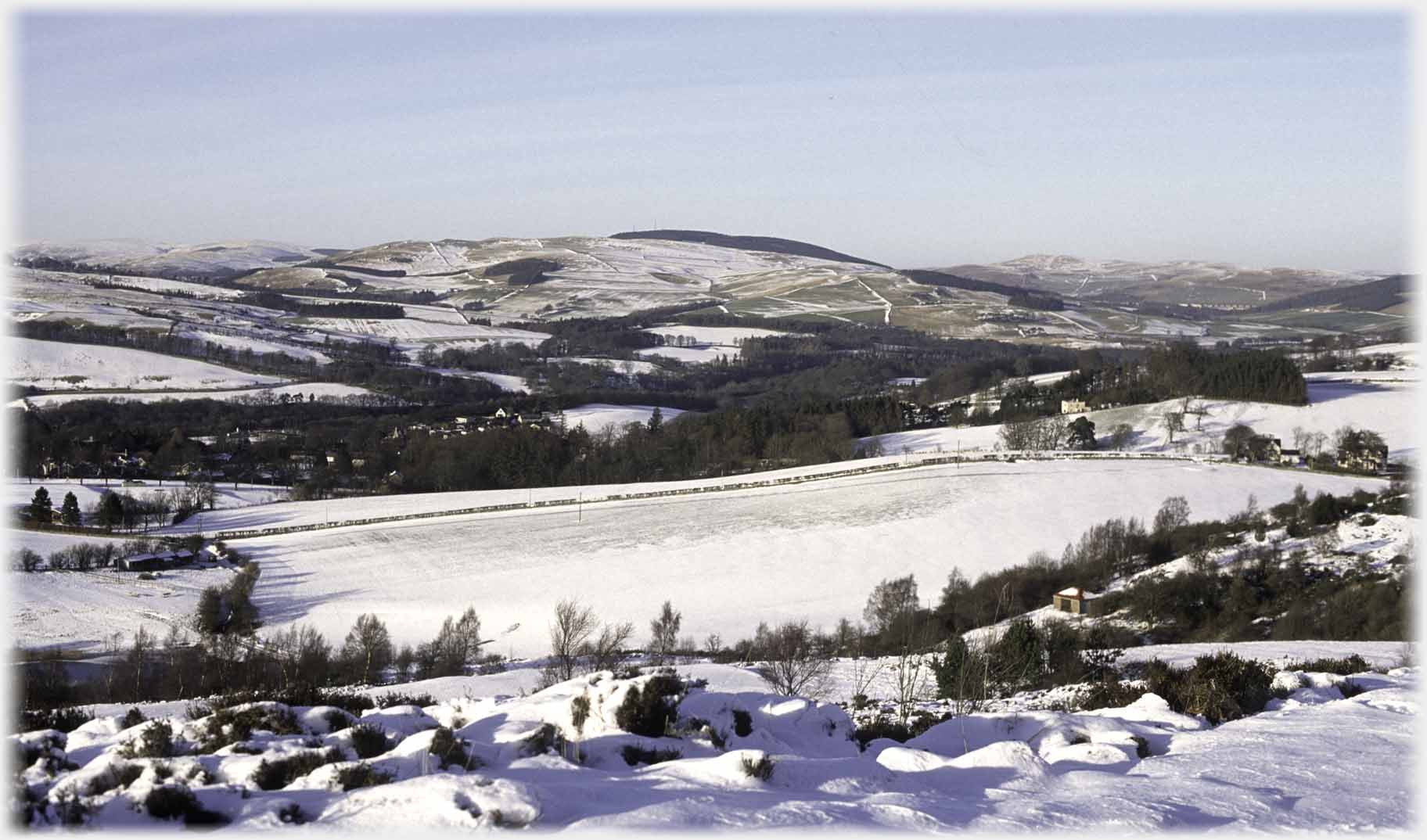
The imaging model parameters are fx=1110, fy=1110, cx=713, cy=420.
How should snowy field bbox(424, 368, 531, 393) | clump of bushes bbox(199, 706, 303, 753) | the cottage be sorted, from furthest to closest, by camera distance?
snowy field bbox(424, 368, 531, 393)
the cottage
clump of bushes bbox(199, 706, 303, 753)

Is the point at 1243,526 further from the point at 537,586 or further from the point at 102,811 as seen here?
the point at 102,811

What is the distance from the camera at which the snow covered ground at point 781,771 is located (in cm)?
640

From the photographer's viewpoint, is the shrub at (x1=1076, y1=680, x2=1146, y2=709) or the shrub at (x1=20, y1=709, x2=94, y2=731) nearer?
the shrub at (x1=20, y1=709, x2=94, y2=731)

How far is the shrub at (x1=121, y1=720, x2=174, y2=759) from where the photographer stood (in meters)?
Result: 7.52

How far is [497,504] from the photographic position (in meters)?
41.6

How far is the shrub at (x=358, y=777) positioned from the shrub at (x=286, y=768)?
402 millimetres

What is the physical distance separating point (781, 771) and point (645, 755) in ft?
3.90

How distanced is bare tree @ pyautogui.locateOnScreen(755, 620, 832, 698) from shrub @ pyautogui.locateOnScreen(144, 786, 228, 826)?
7246mm

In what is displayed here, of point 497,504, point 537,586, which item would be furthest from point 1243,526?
point 497,504

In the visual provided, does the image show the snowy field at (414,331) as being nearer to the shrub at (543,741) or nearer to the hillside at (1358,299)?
the hillside at (1358,299)

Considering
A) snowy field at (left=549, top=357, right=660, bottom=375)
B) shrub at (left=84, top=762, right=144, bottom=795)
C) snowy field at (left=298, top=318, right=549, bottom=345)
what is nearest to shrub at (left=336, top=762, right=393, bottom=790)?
shrub at (left=84, top=762, right=144, bottom=795)

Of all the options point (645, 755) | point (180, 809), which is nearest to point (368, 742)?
point (180, 809)

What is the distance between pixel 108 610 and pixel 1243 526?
31.6m

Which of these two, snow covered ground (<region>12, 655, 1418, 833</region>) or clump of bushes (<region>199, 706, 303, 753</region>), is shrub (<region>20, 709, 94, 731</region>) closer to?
snow covered ground (<region>12, 655, 1418, 833</region>)
